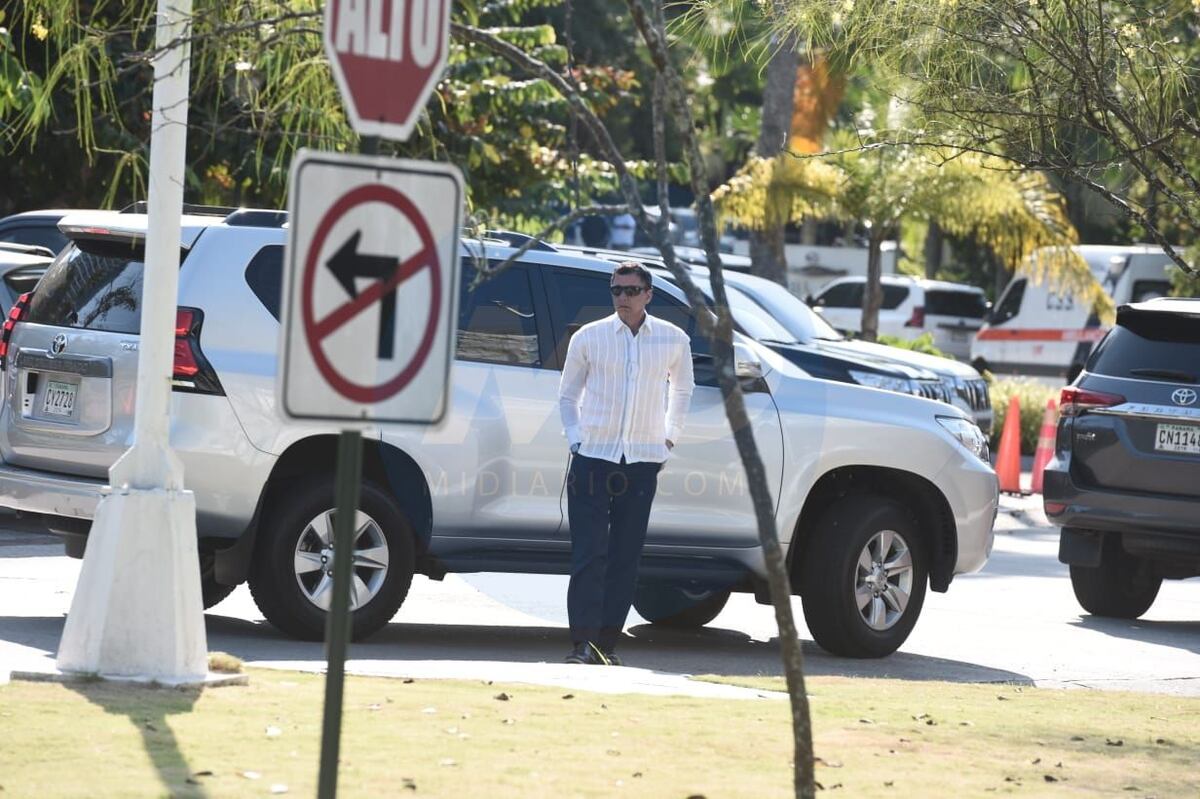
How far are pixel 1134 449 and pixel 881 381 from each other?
3332 mm

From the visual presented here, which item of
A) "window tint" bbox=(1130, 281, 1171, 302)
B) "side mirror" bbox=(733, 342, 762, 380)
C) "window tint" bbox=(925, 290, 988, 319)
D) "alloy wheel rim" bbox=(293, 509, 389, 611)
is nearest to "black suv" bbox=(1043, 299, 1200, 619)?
"side mirror" bbox=(733, 342, 762, 380)

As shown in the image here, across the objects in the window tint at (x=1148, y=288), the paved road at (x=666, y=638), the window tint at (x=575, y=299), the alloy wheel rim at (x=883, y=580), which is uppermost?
the window tint at (x=1148, y=288)

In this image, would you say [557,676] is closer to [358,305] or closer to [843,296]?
[358,305]

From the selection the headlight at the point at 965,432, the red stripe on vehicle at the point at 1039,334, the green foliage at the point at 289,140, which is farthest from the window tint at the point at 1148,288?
the headlight at the point at 965,432

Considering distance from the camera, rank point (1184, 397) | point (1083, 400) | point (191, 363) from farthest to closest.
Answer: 1. point (1083, 400)
2. point (1184, 397)
3. point (191, 363)

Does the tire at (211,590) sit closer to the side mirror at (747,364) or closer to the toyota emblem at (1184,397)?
the side mirror at (747,364)

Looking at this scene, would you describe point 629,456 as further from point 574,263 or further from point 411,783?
point 411,783

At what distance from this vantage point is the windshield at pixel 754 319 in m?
13.5

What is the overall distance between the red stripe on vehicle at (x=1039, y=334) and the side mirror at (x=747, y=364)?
79.3ft

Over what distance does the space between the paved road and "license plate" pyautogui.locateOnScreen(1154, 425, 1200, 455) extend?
1.11 meters

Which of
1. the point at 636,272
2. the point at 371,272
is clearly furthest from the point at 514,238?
the point at 371,272

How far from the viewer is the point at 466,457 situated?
9.52 m

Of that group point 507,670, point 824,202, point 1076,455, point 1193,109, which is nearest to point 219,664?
point 507,670

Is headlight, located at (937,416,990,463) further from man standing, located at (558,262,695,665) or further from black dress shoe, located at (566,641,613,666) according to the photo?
black dress shoe, located at (566,641,613,666)
